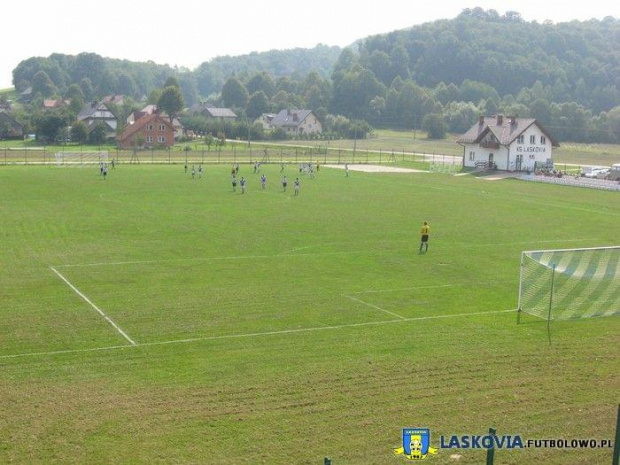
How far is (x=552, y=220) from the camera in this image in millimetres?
45406

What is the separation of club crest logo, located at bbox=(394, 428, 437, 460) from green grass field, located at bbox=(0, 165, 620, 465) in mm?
291

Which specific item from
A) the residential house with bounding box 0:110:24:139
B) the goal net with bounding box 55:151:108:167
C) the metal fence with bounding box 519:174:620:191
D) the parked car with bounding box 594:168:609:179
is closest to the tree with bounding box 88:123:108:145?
the residential house with bounding box 0:110:24:139

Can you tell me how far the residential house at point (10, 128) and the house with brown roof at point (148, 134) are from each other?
2603 cm

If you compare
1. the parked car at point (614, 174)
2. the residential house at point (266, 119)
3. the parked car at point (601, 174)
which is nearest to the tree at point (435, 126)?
the residential house at point (266, 119)

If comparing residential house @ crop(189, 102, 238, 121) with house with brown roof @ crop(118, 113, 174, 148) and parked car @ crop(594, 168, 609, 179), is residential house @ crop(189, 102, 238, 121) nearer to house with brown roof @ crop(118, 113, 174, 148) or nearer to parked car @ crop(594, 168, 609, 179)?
house with brown roof @ crop(118, 113, 174, 148)

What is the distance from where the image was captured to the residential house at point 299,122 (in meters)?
156

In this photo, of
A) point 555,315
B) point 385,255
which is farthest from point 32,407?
point 385,255

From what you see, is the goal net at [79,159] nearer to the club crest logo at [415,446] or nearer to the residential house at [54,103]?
the club crest logo at [415,446]

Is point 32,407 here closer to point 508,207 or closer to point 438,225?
point 438,225

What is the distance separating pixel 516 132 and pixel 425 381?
219 feet

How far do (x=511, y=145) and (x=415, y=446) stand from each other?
69064 millimetres

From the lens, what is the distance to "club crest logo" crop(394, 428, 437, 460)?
46.5ft

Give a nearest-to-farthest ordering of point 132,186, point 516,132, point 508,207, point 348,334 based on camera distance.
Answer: point 348,334, point 508,207, point 132,186, point 516,132

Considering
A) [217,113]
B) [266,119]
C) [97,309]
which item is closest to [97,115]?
[217,113]
